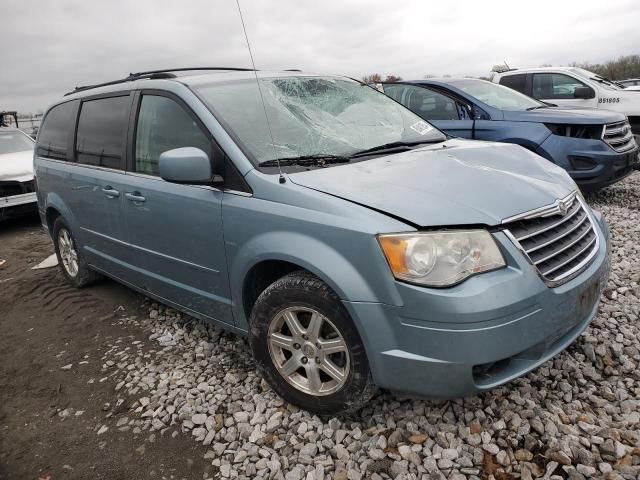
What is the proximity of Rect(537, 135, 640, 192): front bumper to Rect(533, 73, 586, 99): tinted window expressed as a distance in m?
3.99

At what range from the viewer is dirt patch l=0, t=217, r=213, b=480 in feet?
7.63

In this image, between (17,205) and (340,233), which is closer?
(340,233)

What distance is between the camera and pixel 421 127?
11.0 feet

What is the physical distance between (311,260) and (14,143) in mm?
8456

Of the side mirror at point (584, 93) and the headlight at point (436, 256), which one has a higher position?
the side mirror at point (584, 93)

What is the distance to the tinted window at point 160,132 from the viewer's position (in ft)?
9.21

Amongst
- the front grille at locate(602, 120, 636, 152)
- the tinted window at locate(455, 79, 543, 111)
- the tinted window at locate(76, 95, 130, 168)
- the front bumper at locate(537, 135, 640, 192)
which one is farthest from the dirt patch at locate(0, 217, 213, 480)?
Result: the front grille at locate(602, 120, 636, 152)

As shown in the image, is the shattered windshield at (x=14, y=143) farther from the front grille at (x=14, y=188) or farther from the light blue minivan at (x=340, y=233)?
the light blue minivan at (x=340, y=233)

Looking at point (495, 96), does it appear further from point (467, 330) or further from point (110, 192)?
point (467, 330)

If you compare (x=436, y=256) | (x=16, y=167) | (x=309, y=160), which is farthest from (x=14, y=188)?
(x=436, y=256)

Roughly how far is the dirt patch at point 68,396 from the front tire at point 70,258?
130 millimetres

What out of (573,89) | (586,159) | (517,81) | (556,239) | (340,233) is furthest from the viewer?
(517,81)

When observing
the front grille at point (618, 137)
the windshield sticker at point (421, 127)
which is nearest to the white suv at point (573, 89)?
the front grille at point (618, 137)

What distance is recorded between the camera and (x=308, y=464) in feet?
7.18
